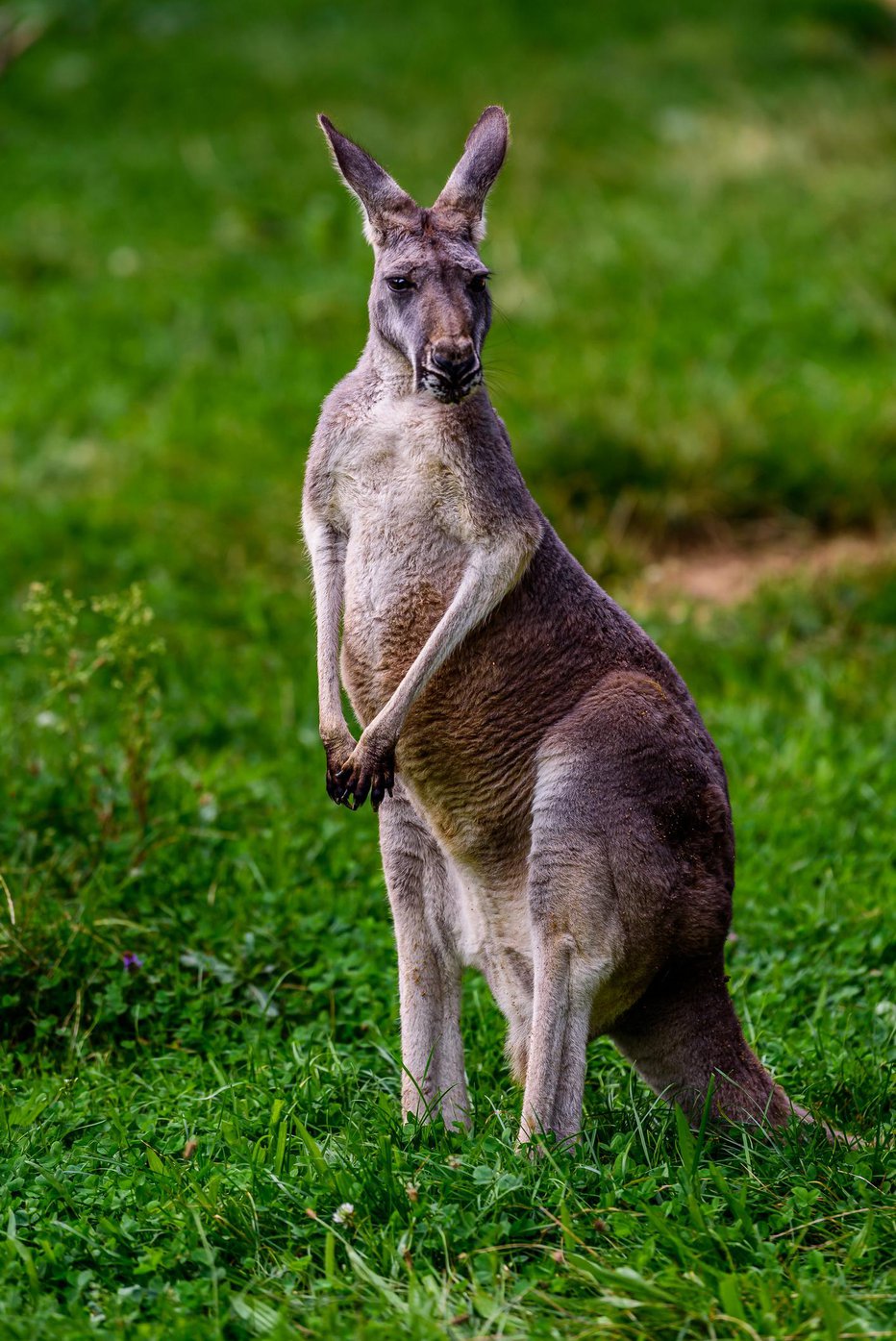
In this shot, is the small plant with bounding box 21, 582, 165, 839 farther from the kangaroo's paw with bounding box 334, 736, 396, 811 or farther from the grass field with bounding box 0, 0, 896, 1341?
the kangaroo's paw with bounding box 334, 736, 396, 811

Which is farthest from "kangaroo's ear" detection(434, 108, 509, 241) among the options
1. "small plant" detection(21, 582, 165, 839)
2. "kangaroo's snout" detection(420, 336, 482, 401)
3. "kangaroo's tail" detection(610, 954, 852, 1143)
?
"kangaroo's tail" detection(610, 954, 852, 1143)

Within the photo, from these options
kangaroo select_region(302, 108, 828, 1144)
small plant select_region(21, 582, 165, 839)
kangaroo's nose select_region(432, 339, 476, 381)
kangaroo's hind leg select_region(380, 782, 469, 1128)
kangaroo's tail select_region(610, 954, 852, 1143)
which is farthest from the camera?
small plant select_region(21, 582, 165, 839)

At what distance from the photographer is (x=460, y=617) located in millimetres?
3150

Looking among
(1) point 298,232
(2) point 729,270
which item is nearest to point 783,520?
(2) point 729,270

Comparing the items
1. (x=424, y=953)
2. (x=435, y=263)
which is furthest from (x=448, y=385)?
(x=424, y=953)

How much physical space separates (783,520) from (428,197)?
3.80 metres

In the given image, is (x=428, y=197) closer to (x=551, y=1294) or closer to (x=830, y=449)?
(x=830, y=449)

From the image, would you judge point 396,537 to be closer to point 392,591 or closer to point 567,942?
point 392,591

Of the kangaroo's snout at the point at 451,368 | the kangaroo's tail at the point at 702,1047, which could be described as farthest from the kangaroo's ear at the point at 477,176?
the kangaroo's tail at the point at 702,1047

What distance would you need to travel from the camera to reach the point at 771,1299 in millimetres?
2521

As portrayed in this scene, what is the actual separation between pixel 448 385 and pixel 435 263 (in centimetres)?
31

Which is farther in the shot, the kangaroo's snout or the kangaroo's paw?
the kangaroo's paw

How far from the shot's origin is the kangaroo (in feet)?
10.1

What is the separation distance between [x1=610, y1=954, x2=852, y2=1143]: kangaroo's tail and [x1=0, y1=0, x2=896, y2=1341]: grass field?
0.12 m
